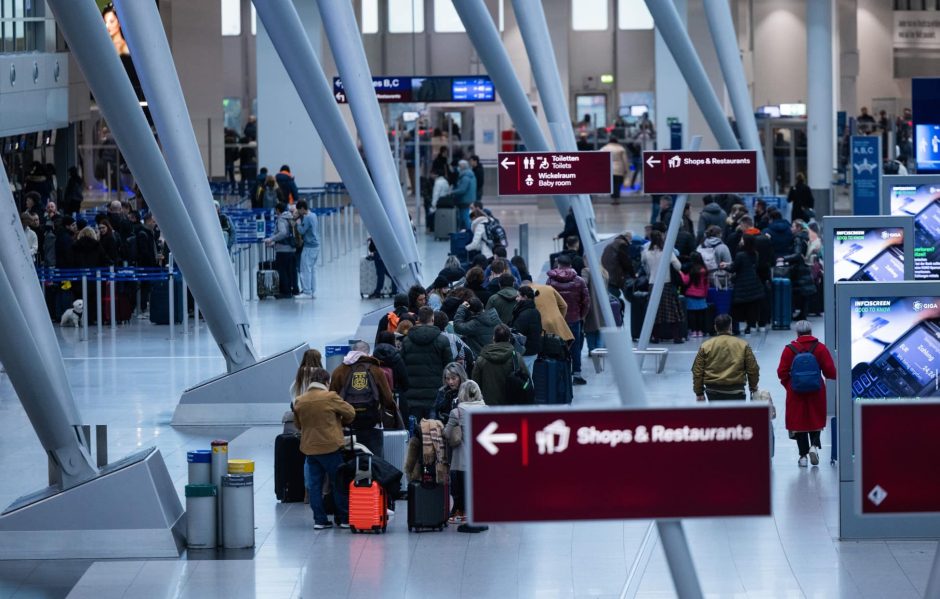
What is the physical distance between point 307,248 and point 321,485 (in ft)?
48.4

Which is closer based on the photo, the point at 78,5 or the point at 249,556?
the point at 249,556

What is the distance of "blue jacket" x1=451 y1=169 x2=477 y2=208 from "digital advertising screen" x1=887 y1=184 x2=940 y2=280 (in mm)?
16436

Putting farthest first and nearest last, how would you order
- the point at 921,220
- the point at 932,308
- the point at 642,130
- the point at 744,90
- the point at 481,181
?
the point at 642,130
the point at 481,181
the point at 744,90
the point at 921,220
the point at 932,308

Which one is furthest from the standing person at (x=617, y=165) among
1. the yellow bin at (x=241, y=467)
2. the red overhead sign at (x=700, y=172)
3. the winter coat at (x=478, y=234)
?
the yellow bin at (x=241, y=467)

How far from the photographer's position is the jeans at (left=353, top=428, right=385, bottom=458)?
1302cm

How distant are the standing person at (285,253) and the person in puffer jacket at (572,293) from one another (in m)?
8.18

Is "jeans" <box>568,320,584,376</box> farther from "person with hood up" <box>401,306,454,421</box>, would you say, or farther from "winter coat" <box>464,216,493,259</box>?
"winter coat" <box>464,216,493,259</box>

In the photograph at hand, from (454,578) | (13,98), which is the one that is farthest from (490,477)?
(13,98)

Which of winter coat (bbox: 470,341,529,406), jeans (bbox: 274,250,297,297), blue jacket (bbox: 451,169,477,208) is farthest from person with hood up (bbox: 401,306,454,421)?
blue jacket (bbox: 451,169,477,208)

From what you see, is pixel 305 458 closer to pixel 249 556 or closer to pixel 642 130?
pixel 249 556

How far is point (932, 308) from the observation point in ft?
39.7

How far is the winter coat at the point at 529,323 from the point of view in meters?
16.7

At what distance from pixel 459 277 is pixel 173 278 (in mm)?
4920

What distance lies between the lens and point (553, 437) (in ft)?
17.4
